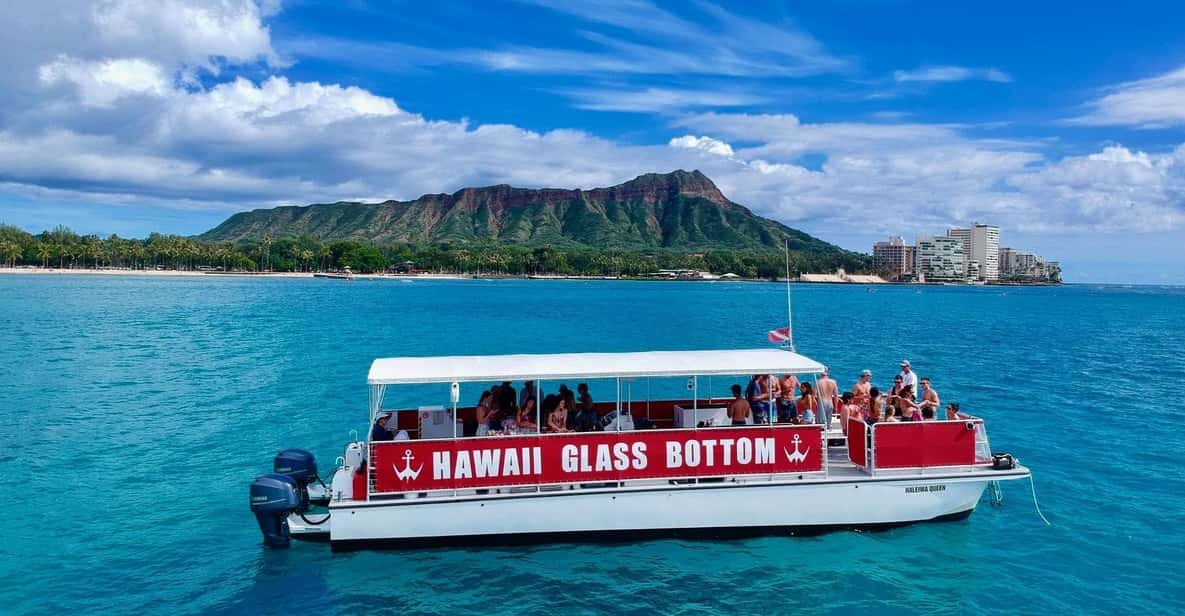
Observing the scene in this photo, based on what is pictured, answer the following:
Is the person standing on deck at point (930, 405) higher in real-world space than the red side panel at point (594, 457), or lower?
higher

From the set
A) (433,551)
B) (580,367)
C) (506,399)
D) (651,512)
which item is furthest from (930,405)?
(433,551)

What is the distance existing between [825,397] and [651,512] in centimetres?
400

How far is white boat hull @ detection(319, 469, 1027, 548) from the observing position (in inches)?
475

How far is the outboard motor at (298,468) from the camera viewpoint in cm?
1327

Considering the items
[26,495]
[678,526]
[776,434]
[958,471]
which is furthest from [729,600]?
[26,495]

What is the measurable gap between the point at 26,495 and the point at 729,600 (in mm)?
14955

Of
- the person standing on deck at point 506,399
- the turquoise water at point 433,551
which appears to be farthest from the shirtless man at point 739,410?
the person standing on deck at point 506,399

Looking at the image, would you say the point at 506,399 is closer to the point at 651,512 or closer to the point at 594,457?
the point at 594,457

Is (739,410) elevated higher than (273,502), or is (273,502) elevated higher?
(739,410)

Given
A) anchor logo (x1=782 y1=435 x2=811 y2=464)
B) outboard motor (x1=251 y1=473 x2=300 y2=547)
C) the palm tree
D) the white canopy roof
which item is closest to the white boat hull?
anchor logo (x1=782 y1=435 x2=811 y2=464)

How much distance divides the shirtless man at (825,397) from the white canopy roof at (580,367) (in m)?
0.75

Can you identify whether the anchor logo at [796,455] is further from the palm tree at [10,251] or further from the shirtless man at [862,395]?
the palm tree at [10,251]

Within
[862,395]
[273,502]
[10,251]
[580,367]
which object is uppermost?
[10,251]

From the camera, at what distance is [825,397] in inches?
549
